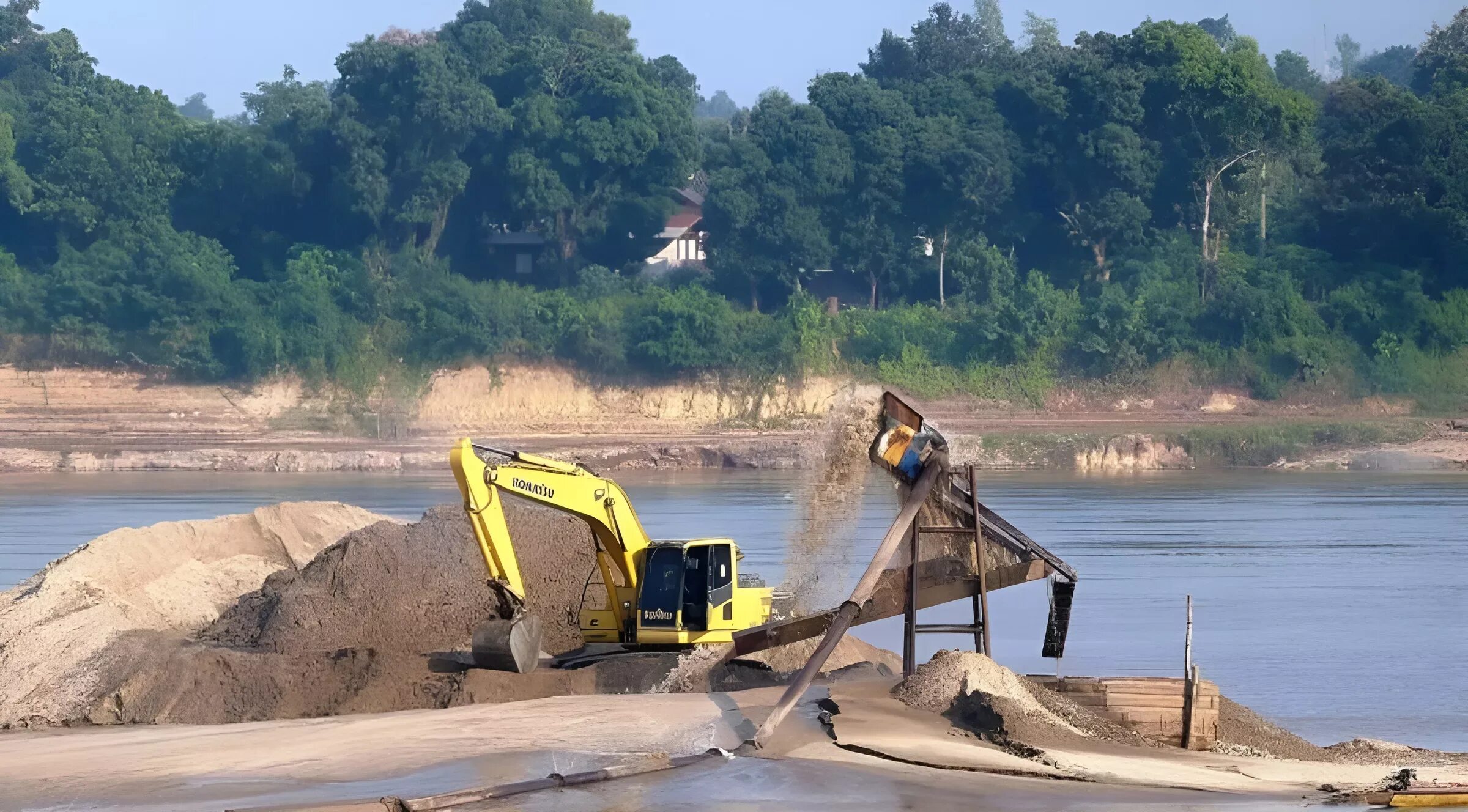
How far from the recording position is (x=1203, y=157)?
3300 inches

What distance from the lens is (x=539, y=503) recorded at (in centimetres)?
2270

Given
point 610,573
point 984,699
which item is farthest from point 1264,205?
point 984,699

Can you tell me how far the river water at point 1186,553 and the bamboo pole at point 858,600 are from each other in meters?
1.78

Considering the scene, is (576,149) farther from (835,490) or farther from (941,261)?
(835,490)

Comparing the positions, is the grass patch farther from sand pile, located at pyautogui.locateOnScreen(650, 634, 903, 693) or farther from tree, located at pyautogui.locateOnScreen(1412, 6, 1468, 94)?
sand pile, located at pyautogui.locateOnScreen(650, 634, 903, 693)

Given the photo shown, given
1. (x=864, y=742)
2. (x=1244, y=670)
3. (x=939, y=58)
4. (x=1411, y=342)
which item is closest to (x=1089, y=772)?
(x=864, y=742)

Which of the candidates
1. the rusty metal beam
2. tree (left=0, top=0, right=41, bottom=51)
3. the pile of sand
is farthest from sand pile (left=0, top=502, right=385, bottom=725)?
tree (left=0, top=0, right=41, bottom=51)

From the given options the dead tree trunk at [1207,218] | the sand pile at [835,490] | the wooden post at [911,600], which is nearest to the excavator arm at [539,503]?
the sand pile at [835,490]

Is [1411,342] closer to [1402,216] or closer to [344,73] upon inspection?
[1402,216]

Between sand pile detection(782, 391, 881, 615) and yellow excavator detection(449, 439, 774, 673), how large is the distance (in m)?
0.89

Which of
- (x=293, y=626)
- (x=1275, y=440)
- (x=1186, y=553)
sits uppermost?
(x=293, y=626)

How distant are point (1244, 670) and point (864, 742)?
10395mm

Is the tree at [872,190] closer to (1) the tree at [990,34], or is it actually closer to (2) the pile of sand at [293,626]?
(1) the tree at [990,34]

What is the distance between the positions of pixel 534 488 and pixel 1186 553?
23.0 meters
